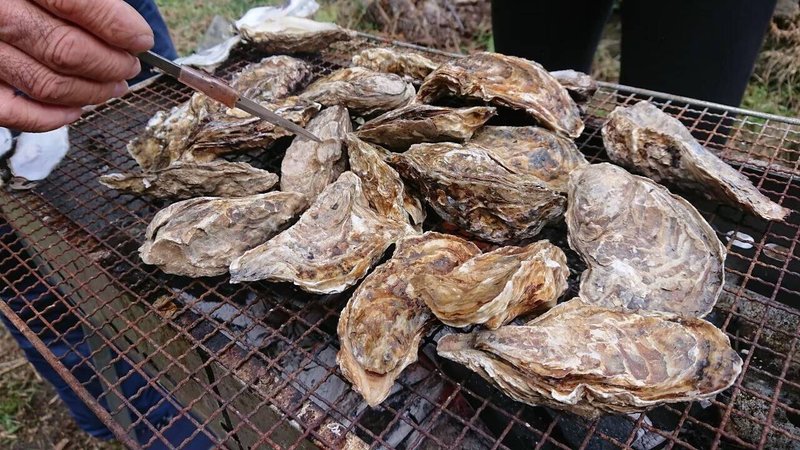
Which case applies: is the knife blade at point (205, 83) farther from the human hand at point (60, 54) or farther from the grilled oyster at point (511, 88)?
the grilled oyster at point (511, 88)

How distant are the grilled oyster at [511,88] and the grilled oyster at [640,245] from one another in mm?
211

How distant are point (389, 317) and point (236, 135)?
0.75 metres

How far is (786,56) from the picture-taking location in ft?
11.3

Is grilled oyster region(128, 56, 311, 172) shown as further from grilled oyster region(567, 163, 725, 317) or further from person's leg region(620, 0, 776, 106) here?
person's leg region(620, 0, 776, 106)

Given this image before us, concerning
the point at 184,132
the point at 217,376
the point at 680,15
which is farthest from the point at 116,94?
the point at 680,15

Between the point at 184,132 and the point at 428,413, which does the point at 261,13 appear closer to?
the point at 184,132

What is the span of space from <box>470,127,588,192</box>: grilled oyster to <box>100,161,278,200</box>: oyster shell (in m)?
0.56

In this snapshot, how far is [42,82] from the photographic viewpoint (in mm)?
1159

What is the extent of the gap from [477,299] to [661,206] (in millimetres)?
502

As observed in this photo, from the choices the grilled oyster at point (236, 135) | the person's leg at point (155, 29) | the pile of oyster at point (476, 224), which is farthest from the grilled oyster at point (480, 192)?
the person's leg at point (155, 29)

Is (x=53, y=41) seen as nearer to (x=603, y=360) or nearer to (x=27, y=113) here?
(x=27, y=113)

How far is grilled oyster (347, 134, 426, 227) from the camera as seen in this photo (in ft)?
4.47

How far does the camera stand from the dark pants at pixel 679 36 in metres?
1.80

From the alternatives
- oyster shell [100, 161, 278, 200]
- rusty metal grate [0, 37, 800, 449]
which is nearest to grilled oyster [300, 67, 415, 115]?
rusty metal grate [0, 37, 800, 449]
